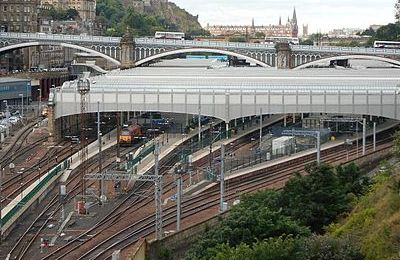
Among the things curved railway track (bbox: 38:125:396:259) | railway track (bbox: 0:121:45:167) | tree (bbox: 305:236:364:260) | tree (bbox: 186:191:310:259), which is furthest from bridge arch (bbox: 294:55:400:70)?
tree (bbox: 305:236:364:260)

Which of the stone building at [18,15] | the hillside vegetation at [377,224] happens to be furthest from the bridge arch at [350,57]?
the hillside vegetation at [377,224]

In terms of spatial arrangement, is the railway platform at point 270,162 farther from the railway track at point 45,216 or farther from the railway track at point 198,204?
the railway track at point 45,216

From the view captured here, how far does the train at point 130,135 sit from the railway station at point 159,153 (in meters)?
0.08

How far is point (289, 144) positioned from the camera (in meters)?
41.0

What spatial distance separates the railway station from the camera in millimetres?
29188

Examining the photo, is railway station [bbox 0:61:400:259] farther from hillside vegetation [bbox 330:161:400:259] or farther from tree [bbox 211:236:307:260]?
tree [bbox 211:236:307:260]

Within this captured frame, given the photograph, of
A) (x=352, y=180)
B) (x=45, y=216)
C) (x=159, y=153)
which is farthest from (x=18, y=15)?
(x=352, y=180)

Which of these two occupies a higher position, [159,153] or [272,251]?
[272,251]

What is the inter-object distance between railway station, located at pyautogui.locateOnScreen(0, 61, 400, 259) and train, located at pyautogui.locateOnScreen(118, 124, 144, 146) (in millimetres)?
80

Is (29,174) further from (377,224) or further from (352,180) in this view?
(377,224)

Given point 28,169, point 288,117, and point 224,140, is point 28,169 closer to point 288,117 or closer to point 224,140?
point 224,140

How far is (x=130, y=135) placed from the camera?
45.5m

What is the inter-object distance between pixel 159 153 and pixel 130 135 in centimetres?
494

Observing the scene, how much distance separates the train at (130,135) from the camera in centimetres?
4516
